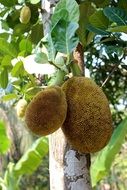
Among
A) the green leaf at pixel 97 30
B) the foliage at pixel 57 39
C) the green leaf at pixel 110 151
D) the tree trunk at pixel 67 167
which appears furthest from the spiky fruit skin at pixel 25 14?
the green leaf at pixel 110 151

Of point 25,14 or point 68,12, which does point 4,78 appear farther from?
point 68,12

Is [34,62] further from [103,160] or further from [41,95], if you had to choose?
[103,160]

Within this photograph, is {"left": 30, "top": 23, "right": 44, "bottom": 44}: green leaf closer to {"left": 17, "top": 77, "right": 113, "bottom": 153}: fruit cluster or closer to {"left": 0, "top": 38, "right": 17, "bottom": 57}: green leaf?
{"left": 0, "top": 38, "right": 17, "bottom": 57}: green leaf

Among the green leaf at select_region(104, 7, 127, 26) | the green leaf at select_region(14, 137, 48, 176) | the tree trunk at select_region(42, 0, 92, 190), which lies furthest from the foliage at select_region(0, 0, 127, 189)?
the green leaf at select_region(14, 137, 48, 176)

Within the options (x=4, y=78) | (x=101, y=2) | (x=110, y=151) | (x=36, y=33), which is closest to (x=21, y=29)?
(x=36, y=33)

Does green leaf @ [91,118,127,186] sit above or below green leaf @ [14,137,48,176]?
above

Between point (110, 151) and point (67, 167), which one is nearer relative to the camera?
point (67, 167)

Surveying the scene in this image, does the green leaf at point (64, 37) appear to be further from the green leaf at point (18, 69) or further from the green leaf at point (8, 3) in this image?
the green leaf at point (8, 3)

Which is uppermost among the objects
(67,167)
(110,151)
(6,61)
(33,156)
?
(6,61)
